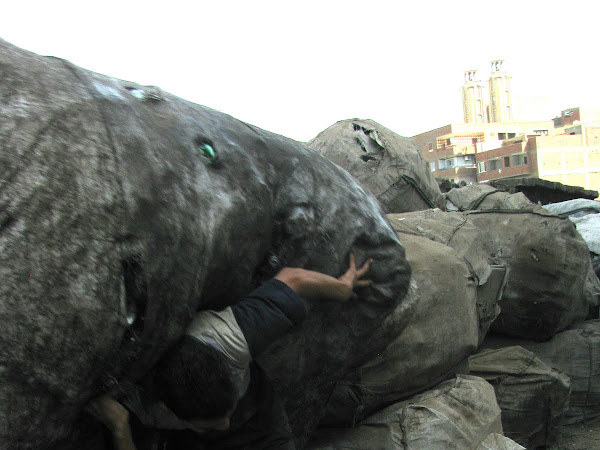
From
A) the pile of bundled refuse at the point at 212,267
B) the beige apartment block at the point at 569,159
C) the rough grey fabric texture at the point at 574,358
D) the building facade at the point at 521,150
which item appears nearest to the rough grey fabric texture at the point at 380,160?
the pile of bundled refuse at the point at 212,267

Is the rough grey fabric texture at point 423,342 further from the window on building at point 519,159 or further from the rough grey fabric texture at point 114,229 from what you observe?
the window on building at point 519,159

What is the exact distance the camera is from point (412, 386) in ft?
8.10

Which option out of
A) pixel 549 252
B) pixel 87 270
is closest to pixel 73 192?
pixel 87 270

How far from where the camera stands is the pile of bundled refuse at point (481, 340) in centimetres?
233

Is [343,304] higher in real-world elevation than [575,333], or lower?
higher

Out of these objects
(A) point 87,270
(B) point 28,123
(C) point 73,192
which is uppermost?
(B) point 28,123

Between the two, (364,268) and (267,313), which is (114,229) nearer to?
(267,313)

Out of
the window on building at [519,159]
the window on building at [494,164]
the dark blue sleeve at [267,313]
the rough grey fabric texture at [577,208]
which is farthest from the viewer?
the window on building at [494,164]

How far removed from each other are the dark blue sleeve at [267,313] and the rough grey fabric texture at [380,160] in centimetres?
166

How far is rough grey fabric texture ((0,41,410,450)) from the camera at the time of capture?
3.86ft

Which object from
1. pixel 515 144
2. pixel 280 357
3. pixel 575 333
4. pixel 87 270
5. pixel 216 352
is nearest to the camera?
pixel 87 270

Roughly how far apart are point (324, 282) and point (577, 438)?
2.41 metres

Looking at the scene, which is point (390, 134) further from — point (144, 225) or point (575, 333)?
point (144, 225)

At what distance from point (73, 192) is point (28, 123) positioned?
0.48ft
